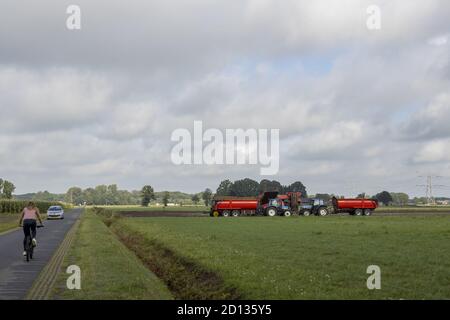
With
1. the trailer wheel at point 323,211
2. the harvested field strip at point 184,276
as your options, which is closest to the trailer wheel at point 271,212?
the trailer wheel at point 323,211

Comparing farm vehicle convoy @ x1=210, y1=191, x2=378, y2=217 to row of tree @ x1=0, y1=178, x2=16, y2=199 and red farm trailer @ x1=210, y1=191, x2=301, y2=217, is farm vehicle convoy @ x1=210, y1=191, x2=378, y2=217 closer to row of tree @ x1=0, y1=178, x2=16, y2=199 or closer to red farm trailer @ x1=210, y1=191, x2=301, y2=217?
red farm trailer @ x1=210, y1=191, x2=301, y2=217

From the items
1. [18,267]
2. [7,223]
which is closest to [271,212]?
[7,223]

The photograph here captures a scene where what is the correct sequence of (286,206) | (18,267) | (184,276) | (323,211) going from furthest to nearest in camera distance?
1. (286,206)
2. (323,211)
3. (18,267)
4. (184,276)

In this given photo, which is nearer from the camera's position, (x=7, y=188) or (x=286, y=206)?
(x=286, y=206)

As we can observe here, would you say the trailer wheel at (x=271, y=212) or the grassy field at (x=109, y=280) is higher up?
the trailer wheel at (x=271, y=212)

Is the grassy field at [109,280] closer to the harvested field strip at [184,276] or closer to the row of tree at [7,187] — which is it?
the harvested field strip at [184,276]

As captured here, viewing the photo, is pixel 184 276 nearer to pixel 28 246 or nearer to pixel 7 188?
pixel 28 246

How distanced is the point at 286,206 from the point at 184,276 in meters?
54.2

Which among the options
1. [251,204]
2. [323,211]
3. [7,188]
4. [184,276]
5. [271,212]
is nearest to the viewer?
[184,276]

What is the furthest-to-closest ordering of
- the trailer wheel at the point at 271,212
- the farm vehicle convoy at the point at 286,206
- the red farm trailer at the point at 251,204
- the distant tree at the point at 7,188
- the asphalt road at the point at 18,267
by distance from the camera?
the distant tree at the point at 7,188 → the red farm trailer at the point at 251,204 → the farm vehicle convoy at the point at 286,206 → the trailer wheel at the point at 271,212 → the asphalt road at the point at 18,267

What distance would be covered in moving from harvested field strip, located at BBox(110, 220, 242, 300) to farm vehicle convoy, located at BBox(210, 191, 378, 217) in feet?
A: 149

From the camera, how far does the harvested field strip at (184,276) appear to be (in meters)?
14.3

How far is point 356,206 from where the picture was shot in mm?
71812
